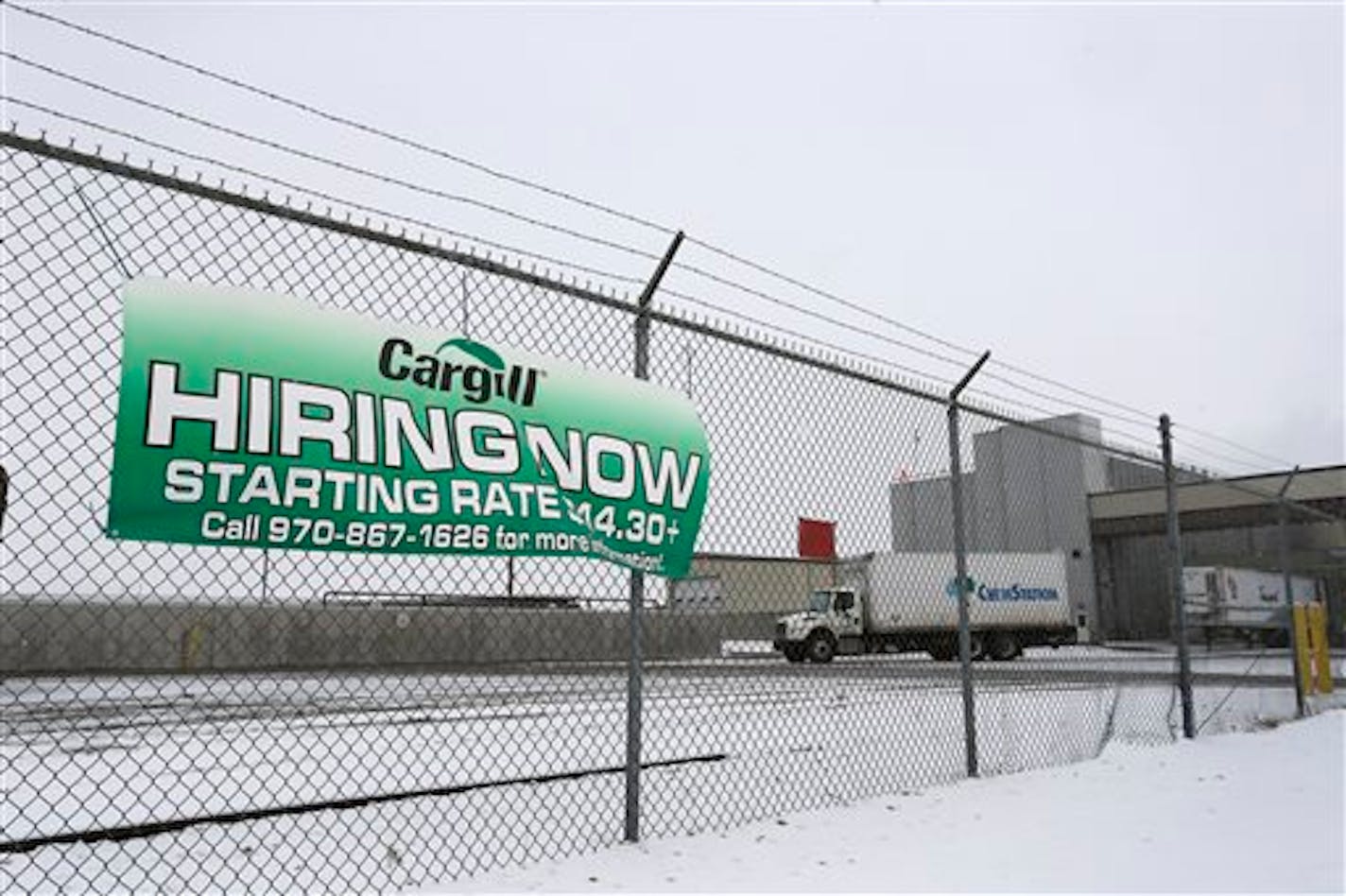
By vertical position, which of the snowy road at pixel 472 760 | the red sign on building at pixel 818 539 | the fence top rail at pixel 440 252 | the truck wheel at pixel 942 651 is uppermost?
the fence top rail at pixel 440 252

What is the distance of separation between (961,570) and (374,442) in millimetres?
4284

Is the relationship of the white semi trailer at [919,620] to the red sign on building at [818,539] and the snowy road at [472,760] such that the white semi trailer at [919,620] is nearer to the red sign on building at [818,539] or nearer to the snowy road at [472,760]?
the snowy road at [472,760]

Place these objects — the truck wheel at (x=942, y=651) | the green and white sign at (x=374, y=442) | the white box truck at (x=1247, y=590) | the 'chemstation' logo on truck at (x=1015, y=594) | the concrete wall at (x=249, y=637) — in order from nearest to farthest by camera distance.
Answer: the green and white sign at (x=374, y=442)
the concrete wall at (x=249, y=637)
the white box truck at (x=1247, y=590)
the truck wheel at (x=942, y=651)
the 'chemstation' logo on truck at (x=1015, y=594)

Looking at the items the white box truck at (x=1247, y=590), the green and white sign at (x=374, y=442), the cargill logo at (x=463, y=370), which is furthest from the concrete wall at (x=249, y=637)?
the cargill logo at (x=463, y=370)

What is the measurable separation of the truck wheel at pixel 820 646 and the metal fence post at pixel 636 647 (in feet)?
79.1

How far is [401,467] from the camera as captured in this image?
13.3 ft

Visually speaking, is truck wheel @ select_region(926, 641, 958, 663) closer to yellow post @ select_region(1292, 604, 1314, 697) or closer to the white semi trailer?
the white semi trailer

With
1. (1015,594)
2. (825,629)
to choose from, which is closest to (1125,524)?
(1015,594)

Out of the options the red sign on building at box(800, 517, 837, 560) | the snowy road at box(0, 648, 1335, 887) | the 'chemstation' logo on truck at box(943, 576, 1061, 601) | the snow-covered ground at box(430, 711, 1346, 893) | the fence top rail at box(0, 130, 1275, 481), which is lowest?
the snowy road at box(0, 648, 1335, 887)

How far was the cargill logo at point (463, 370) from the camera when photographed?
13.6 feet

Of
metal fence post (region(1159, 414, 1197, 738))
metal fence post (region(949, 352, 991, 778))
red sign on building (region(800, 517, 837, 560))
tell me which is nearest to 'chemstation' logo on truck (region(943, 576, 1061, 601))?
metal fence post (region(1159, 414, 1197, 738))

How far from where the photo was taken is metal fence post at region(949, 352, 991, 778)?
6.59m

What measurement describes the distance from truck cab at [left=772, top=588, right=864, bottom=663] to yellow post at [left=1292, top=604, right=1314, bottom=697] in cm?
1802

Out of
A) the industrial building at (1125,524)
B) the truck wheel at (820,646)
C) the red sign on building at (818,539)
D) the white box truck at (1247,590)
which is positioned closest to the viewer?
the red sign on building at (818,539)
